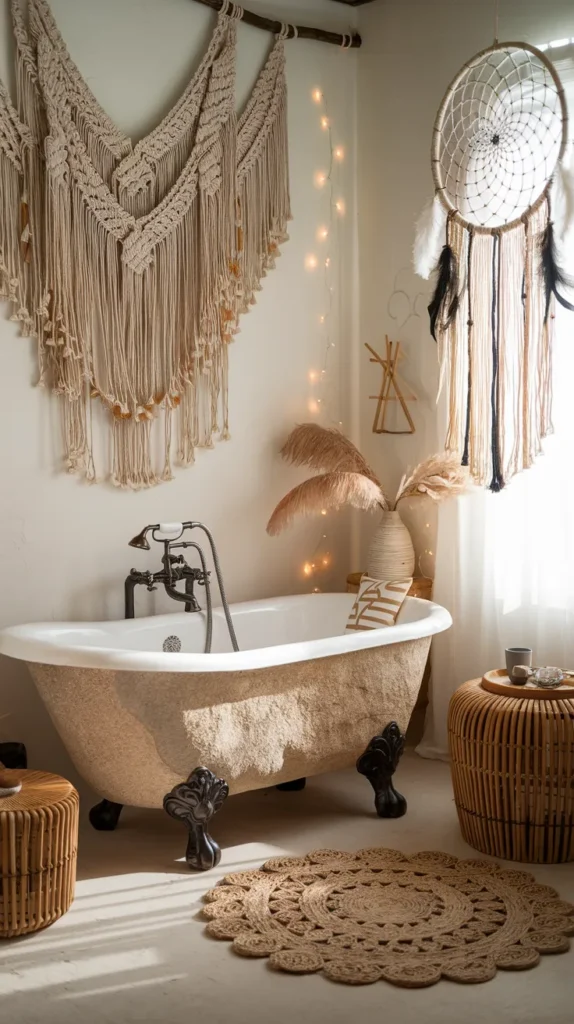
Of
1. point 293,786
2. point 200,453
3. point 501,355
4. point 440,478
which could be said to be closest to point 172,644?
point 293,786

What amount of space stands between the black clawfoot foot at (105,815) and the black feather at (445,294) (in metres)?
1.91

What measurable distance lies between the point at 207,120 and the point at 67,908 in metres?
2.62

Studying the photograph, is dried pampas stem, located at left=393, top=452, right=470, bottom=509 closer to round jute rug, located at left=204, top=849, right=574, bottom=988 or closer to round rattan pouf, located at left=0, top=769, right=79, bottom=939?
round jute rug, located at left=204, top=849, right=574, bottom=988

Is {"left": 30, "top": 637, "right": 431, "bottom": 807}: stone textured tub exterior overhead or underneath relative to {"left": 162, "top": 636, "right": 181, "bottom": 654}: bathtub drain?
underneath

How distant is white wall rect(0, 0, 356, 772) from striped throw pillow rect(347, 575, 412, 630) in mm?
532

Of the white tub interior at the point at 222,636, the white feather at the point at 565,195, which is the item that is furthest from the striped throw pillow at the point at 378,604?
the white feather at the point at 565,195

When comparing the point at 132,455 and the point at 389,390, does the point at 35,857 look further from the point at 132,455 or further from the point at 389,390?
the point at 389,390

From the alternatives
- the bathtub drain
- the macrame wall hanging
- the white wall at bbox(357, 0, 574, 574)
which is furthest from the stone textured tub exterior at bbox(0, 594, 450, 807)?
the white wall at bbox(357, 0, 574, 574)

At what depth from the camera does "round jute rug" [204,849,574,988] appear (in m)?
2.47

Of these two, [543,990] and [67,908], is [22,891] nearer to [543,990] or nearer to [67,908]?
[67,908]

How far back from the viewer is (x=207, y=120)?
3.78 meters

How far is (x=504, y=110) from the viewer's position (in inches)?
142

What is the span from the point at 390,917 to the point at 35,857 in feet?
2.92

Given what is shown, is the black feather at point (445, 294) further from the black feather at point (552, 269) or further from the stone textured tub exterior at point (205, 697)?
the stone textured tub exterior at point (205, 697)
